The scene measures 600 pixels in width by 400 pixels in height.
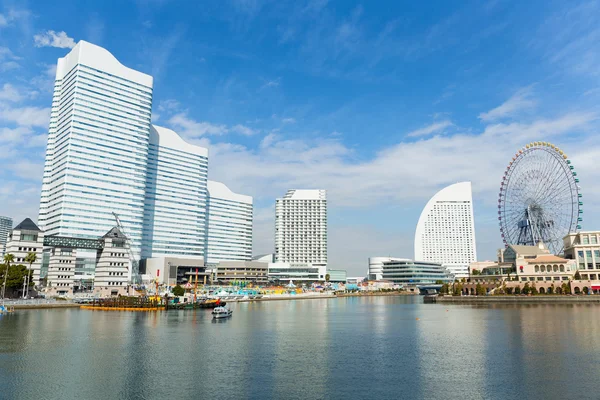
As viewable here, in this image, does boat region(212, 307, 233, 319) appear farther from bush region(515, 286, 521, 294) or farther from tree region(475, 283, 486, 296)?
bush region(515, 286, 521, 294)

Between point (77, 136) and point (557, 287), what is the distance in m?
204

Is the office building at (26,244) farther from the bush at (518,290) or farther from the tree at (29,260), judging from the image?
the bush at (518,290)

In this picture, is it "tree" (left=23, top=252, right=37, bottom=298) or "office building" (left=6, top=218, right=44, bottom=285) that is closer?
"tree" (left=23, top=252, right=37, bottom=298)

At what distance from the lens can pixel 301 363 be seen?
157 feet

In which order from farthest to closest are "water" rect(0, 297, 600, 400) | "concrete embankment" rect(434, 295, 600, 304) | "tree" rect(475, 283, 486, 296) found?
"tree" rect(475, 283, 486, 296)
"concrete embankment" rect(434, 295, 600, 304)
"water" rect(0, 297, 600, 400)

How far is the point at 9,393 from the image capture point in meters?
35.9

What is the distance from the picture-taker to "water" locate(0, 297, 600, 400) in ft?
120

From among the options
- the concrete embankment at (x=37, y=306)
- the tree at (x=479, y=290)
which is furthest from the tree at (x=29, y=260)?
the tree at (x=479, y=290)

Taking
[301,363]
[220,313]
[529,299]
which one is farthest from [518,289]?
[301,363]

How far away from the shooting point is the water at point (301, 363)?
120 ft

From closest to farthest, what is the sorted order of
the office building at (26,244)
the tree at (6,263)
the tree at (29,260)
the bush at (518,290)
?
the tree at (6,263)
the tree at (29,260)
the office building at (26,244)
the bush at (518,290)

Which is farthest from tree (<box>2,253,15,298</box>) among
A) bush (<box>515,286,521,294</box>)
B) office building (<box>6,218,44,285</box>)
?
bush (<box>515,286,521,294</box>)

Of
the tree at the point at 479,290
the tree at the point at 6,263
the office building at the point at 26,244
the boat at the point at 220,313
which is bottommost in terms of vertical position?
the boat at the point at 220,313

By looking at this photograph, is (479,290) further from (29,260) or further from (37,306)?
(29,260)
